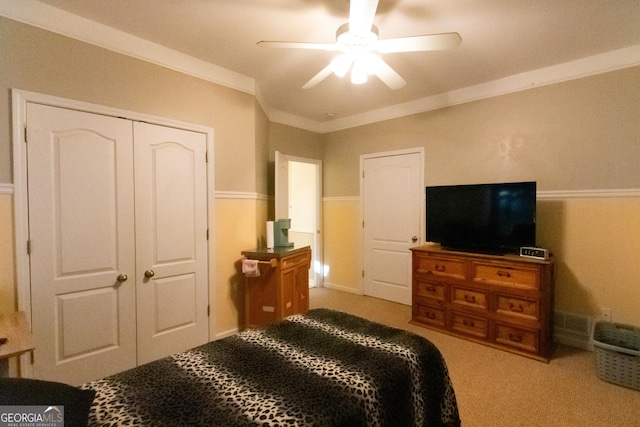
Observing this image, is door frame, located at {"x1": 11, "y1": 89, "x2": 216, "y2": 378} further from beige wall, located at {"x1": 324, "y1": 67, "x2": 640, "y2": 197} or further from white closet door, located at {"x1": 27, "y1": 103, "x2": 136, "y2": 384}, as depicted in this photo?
beige wall, located at {"x1": 324, "y1": 67, "x2": 640, "y2": 197}

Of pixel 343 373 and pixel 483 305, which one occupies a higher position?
pixel 343 373

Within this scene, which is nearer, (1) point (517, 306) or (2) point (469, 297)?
(1) point (517, 306)

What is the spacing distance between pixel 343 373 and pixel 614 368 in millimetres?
2438

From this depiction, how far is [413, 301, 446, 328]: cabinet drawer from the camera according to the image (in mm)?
3209

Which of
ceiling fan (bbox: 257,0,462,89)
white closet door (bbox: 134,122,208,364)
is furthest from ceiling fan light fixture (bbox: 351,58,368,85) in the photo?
white closet door (bbox: 134,122,208,364)

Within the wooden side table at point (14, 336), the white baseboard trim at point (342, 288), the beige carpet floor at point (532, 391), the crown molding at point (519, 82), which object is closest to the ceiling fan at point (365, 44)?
the crown molding at point (519, 82)

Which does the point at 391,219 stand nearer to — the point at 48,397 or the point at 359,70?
the point at 359,70

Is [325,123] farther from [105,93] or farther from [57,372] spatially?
[57,372]

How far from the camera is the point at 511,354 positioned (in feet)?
8.84

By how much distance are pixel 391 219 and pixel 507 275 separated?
169cm

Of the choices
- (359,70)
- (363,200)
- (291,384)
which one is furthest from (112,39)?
(363,200)

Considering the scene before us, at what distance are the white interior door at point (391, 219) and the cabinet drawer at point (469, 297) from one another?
95 centimetres

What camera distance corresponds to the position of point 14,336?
A: 5.01ft

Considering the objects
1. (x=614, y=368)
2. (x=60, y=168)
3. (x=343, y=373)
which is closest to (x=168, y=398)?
(x=343, y=373)
